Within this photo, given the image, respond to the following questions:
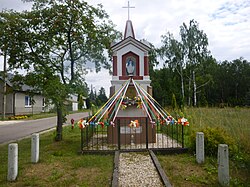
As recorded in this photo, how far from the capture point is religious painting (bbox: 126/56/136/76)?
9.75 meters

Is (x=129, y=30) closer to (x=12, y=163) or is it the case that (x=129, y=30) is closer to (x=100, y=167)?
(x=100, y=167)

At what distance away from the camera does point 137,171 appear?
18.0ft

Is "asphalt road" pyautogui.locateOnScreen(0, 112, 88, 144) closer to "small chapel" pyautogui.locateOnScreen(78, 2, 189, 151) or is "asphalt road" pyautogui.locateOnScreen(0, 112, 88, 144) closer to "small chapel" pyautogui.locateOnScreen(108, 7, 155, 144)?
"small chapel" pyautogui.locateOnScreen(78, 2, 189, 151)

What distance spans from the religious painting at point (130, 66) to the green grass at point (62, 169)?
411cm

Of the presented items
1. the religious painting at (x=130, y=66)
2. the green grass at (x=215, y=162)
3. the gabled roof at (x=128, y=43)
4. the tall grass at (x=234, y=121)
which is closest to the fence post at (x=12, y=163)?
the green grass at (x=215, y=162)

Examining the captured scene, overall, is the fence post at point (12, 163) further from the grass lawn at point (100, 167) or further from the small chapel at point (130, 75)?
the small chapel at point (130, 75)

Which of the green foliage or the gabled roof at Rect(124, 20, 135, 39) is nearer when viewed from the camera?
the green foliage

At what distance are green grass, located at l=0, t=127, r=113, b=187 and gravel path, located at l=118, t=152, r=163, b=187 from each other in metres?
0.33

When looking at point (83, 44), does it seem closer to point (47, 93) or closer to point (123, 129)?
point (47, 93)

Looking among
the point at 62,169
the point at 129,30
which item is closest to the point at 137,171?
the point at 62,169

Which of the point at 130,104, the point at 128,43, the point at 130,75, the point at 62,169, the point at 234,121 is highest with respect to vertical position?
the point at 128,43

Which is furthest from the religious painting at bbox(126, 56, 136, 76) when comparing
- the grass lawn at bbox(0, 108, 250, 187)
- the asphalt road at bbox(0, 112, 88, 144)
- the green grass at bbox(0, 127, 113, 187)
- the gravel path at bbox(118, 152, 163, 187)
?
the asphalt road at bbox(0, 112, 88, 144)

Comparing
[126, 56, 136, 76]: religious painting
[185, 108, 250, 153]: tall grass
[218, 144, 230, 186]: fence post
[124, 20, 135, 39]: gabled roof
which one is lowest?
[218, 144, 230, 186]: fence post

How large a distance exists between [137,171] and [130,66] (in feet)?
17.5
